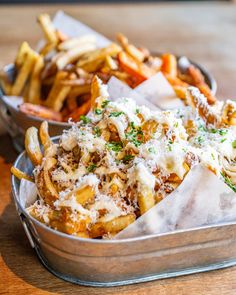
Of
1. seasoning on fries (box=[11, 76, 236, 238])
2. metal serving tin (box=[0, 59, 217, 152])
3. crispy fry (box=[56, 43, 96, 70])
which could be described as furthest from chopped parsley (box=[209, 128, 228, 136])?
crispy fry (box=[56, 43, 96, 70])

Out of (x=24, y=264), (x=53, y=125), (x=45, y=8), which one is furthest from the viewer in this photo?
(x=45, y=8)

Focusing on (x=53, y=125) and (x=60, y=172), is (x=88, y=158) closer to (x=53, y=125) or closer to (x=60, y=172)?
(x=60, y=172)

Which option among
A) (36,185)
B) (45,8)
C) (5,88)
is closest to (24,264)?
(36,185)

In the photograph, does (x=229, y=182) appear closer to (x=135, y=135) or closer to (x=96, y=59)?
(x=135, y=135)

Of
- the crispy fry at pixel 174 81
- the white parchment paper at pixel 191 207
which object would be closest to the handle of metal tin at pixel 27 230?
the white parchment paper at pixel 191 207

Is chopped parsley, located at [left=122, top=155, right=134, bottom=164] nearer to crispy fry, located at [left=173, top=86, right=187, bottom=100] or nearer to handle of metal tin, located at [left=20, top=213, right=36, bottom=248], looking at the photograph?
handle of metal tin, located at [left=20, top=213, right=36, bottom=248]

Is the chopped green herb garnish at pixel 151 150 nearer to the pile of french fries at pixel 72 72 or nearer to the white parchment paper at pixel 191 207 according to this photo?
the white parchment paper at pixel 191 207
